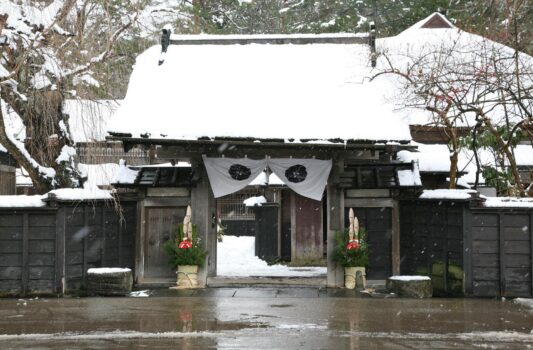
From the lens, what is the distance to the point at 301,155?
1441 centimetres

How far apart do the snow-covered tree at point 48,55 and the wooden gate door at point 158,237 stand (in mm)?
2875

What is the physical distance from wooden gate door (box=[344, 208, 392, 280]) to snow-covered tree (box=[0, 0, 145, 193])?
254 inches

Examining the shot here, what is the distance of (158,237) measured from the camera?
15.0 m

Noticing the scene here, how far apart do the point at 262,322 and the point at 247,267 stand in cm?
983

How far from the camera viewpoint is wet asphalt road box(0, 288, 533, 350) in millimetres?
8320

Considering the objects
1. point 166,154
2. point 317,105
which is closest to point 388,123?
point 317,105

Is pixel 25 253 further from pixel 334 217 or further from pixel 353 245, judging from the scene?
pixel 353 245

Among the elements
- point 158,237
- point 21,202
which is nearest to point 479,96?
point 158,237

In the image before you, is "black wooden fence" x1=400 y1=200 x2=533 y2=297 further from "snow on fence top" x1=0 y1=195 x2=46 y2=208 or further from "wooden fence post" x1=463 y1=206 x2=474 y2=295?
"snow on fence top" x1=0 y1=195 x2=46 y2=208

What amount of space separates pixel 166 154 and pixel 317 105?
3.59m

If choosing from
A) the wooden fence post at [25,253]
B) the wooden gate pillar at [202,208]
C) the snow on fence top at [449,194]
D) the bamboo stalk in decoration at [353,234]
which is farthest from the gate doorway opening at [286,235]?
the wooden fence post at [25,253]

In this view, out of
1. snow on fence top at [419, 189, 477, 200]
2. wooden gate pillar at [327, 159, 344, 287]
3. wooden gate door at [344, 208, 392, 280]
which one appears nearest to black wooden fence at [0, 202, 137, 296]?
wooden gate pillar at [327, 159, 344, 287]

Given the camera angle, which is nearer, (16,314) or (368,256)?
(16,314)

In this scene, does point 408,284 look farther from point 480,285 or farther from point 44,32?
point 44,32
